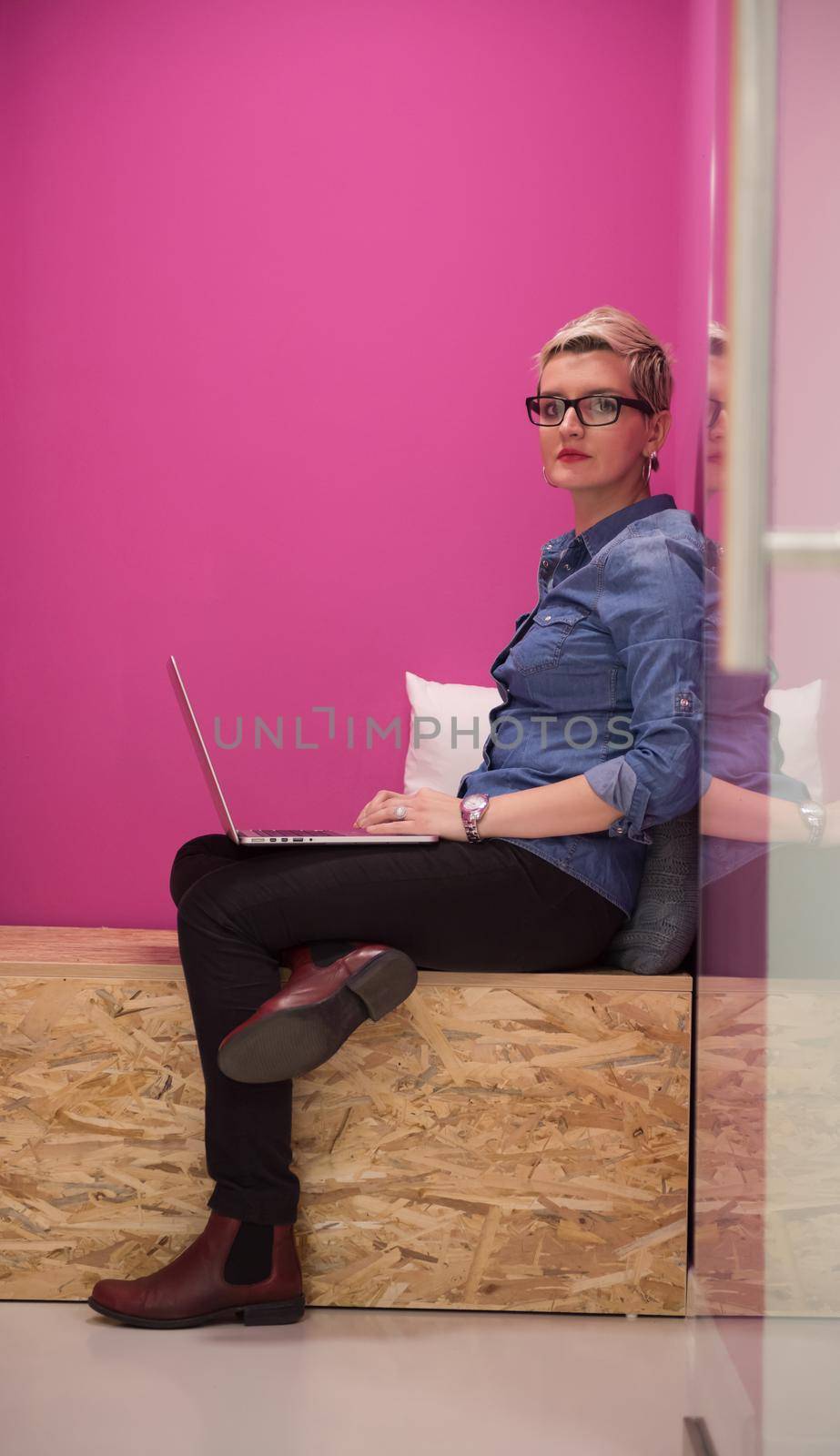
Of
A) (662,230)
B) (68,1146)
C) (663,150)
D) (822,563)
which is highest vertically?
(663,150)

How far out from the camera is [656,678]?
169 cm

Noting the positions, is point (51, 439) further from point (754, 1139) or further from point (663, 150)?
point (754, 1139)

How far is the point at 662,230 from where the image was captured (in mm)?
2455

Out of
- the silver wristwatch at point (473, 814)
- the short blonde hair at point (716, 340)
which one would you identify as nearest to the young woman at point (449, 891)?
the silver wristwatch at point (473, 814)

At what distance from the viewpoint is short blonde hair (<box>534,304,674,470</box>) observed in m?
1.96

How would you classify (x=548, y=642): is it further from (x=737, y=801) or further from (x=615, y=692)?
(x=737, y=801)

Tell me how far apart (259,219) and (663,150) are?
797 millimetres

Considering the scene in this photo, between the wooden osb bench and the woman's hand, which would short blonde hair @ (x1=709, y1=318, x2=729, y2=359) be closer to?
the woman's hand

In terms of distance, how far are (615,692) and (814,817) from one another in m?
0.86

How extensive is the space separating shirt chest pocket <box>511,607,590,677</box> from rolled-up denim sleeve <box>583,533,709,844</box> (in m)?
0.06

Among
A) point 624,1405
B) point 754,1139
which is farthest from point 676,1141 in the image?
point 754,1139

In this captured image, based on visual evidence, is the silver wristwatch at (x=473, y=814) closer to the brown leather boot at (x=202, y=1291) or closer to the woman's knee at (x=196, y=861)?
the woman's knee at (x=196, y=861)

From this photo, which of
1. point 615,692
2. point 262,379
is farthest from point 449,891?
point 262,379

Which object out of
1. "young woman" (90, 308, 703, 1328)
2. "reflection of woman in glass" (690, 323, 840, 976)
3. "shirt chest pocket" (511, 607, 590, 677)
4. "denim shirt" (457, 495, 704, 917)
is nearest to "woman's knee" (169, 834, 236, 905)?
"young woman" (90, 308, 703, 1328)
